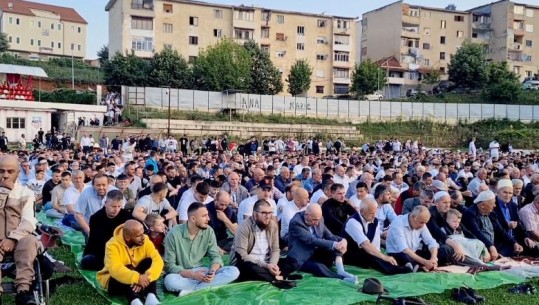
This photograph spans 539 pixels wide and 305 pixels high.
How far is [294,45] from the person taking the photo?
6656cm

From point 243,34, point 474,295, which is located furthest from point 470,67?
point 474,295

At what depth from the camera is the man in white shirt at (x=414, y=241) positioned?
8.18 m

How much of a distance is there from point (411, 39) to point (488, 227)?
65.4 m

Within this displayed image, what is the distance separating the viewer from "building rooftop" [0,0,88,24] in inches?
3335

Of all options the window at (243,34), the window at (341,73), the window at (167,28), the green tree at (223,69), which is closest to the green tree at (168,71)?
the green tree at (223,69)

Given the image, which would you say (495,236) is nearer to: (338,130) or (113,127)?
(113,127)

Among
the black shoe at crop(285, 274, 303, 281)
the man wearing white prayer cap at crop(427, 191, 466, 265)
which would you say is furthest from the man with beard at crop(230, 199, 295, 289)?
the man wearing white prayer cap at crop(427, 191, 466, 265)

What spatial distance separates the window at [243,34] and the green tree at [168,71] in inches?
A: 519

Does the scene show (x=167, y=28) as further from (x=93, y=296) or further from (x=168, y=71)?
(x=93, y=296)

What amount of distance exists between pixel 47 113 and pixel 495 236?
113ft

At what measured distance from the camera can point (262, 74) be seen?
5516cm

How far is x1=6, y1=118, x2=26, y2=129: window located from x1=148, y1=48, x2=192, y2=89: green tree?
15.5 meters

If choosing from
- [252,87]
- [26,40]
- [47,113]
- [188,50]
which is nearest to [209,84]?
[252,87]

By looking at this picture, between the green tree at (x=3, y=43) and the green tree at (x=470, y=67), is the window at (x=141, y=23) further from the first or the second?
the green tree at (x=470, y=67)
